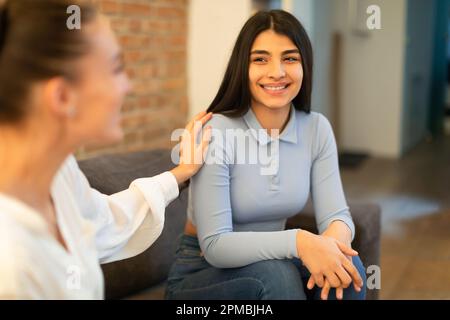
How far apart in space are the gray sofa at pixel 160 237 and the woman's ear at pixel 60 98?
30.9 inches

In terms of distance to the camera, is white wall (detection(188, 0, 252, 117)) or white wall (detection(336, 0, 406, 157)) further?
white wall (detection(336, 0, 406, 157))

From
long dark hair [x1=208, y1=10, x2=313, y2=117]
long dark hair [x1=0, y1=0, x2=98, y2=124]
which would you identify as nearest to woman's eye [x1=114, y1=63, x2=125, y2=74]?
long dark hair [x1=0, y1=0, x2=98, y2=124]

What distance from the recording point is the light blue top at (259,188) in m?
1.35

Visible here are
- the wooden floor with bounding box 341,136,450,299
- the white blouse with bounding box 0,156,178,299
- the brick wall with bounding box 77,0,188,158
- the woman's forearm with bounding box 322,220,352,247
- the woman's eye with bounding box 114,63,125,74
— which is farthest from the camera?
the brick wall with bounding box 77,0,188,158

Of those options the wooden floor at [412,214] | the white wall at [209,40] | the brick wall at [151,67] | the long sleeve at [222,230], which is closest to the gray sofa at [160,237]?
the long sleeve at [222,230]

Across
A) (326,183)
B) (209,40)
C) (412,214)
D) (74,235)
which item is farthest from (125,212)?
(412,214)

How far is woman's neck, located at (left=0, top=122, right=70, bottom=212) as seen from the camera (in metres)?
0.74

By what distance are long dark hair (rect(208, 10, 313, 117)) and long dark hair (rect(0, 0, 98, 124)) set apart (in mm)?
706

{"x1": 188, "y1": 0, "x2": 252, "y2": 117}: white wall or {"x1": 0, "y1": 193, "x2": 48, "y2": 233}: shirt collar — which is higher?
{"x1": 188, "y1": 0, "x2": 252, "y2": 117}: white wall

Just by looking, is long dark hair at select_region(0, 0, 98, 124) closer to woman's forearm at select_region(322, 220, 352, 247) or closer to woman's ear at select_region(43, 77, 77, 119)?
woman's ear at select_region(43, 77, 77, 119)

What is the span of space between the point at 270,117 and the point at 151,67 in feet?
4.80

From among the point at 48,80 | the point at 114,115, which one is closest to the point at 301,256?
the point at 114,115
